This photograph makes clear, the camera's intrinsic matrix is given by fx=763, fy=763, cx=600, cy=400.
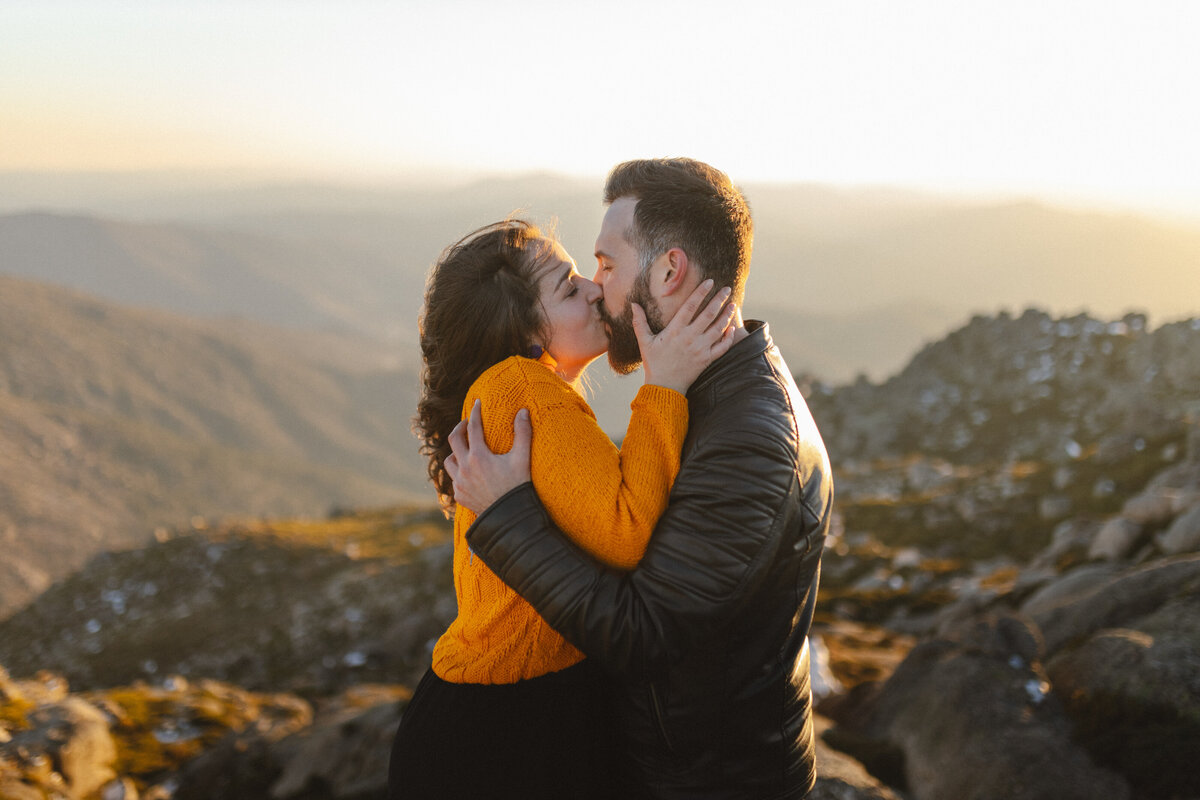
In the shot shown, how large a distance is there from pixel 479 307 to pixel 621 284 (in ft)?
2.42

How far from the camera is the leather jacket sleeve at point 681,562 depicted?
302 centimetres

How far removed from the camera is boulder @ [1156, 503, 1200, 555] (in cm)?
1314

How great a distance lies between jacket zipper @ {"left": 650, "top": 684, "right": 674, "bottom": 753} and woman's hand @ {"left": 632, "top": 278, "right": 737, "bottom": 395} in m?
A: 1.39

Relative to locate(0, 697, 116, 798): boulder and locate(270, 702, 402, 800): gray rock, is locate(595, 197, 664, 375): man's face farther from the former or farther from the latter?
locate(0, 697, 116, 798): boulder

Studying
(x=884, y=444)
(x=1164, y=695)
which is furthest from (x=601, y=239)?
(x=884, y=444)

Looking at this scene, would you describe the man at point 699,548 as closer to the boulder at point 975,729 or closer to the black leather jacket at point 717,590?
the black leather jacket at point 717,590

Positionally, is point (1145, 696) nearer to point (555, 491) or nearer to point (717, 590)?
point (717, 590)

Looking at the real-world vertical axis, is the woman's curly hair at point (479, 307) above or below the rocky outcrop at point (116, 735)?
above

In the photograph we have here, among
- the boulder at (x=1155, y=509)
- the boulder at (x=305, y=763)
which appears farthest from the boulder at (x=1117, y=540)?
the boulder at (x=305, y=763)

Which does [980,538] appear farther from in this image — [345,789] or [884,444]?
[884,444]

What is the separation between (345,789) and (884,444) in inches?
1984

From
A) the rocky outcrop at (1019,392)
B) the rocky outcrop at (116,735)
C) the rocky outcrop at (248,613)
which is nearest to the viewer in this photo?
the rocky outcrop at (116,735)

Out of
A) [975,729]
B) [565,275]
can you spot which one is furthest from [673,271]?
[975,729]

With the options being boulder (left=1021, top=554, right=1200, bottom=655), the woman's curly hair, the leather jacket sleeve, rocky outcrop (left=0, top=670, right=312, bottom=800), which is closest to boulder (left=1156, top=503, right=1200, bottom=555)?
boulder (left=1021, top=554, right=1200, bottom=655)
